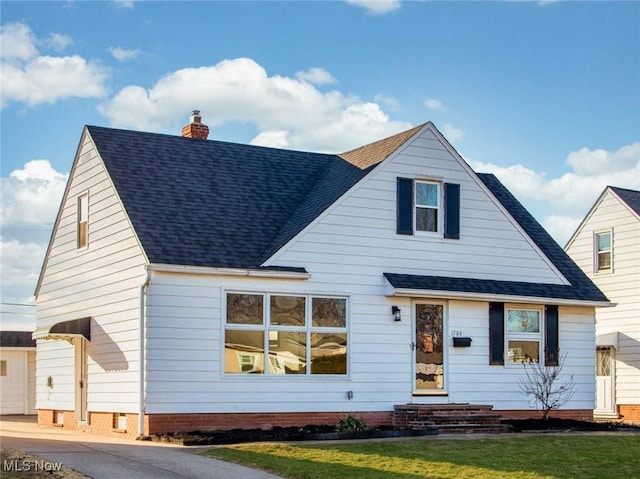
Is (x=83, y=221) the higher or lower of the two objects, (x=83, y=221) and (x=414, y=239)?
the higher

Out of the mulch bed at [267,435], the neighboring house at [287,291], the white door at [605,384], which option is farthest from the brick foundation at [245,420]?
the white door at [605,384]

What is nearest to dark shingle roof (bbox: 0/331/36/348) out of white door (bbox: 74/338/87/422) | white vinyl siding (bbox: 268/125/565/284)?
white door (bbox: 74/338/87/422)

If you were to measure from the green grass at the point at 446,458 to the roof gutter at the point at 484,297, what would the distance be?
416 cm

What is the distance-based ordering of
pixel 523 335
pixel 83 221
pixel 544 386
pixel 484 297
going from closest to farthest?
pixel 484 297 < pixel 83 221 < pixel 544 386 < pixel 523 335

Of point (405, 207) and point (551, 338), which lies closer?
point (405, 207)

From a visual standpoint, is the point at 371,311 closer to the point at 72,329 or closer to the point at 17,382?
the point at 72,329

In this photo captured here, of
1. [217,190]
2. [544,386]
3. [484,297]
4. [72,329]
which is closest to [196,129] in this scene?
[217,190]

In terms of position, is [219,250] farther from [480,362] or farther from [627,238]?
[627,238]

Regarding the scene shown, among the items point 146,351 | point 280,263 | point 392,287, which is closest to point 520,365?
point 392,287

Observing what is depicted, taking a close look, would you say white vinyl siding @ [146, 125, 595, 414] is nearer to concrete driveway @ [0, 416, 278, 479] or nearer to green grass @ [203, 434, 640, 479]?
concrete driveway @ [0, 416, 278, 479]

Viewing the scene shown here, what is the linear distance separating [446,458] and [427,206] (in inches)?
350

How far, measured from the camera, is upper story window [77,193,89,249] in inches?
949

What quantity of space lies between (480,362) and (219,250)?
7005 mm

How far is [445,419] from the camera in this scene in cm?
2209
